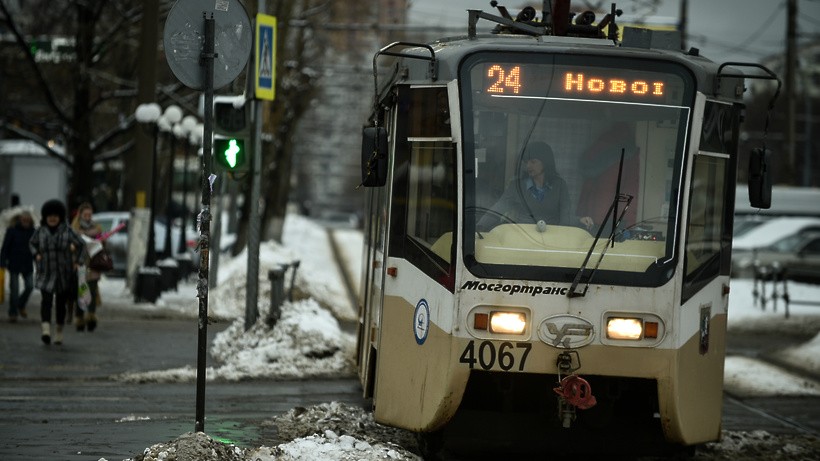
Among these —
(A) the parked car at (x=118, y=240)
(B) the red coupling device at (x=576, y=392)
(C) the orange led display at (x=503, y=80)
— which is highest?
(C) the orange led display at (x=503, y=80)

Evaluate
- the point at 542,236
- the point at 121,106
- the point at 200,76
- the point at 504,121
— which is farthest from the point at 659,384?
the point at 121,106

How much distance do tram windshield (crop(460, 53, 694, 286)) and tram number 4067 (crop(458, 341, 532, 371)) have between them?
1.57ft

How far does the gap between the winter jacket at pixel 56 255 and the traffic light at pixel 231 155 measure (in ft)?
6.20

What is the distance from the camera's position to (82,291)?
16.7 m

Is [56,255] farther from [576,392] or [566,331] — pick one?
[576,392]

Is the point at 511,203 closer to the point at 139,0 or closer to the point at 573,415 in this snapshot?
the point at 573,415

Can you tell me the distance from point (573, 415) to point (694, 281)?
3.99 ft

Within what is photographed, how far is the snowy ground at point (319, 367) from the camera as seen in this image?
8289 millimetres

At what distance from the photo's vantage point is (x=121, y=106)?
1710 inches

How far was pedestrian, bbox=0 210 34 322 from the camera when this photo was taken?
62.2 ft

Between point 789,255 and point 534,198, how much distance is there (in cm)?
2646

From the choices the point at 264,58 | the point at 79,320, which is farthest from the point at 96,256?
the point at 264,58

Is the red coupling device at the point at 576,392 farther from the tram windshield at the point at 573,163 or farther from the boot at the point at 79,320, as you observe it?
the boot at the point at 79,320

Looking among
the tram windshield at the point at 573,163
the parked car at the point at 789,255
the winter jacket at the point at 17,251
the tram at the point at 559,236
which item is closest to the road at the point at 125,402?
the winter jacket at the point at 17,251
